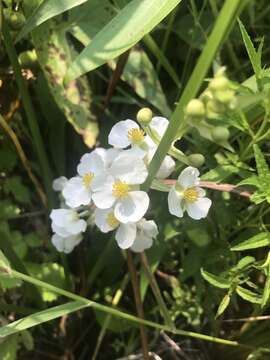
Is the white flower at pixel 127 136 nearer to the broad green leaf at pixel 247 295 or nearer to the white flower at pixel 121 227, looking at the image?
the white flower at pixel 121 227

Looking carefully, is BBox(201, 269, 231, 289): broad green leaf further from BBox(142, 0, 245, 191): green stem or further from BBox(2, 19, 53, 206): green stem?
BBox(2, 19, 53, 206): green stem

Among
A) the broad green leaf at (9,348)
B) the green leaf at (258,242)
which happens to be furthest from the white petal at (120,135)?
the broad green leaf at (9,348)

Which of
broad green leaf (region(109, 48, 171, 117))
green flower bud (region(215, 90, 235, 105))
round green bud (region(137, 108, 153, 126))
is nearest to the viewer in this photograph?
green flower bud (region(215, 90, 235, 105))

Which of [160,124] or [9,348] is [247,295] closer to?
[160,124]

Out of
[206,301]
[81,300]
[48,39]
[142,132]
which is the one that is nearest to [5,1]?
[48,39]

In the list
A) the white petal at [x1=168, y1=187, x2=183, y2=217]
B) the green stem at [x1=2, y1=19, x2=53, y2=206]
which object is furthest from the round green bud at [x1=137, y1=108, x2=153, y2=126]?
the green stem at [x1=2, y1=19, x2=53, y2=206]
